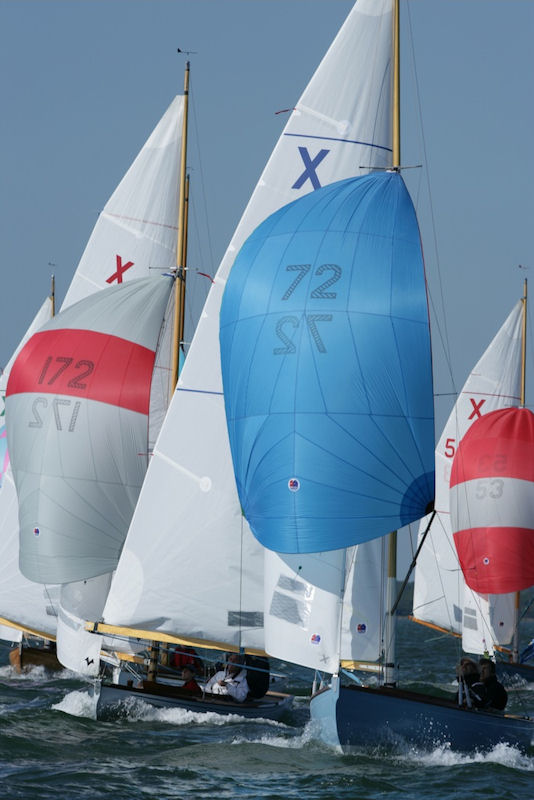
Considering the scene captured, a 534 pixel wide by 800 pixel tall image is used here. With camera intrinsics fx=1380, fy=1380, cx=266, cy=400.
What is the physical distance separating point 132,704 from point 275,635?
126 inches

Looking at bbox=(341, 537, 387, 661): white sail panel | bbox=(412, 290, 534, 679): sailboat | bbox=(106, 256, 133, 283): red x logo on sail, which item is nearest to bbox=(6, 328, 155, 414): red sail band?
bbox=(106, 256, 133, 283): red x logo on sail

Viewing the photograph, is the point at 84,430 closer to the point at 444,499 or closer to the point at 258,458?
the point at 258,458

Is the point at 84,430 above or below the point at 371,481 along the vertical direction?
above

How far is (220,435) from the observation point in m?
20.7

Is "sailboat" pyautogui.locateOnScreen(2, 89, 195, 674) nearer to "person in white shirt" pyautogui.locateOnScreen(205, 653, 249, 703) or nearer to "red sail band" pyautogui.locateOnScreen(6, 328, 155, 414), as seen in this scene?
"red sail band" pyautogui.locateOnScreen(6, 328, 155, 414)

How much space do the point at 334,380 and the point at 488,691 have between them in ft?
15.1

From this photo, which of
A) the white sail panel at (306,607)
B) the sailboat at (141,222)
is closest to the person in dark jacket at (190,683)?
the white sail panel at (306,607)

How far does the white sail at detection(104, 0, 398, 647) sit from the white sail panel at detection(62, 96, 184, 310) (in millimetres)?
5723

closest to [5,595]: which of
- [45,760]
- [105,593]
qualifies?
[105,593]

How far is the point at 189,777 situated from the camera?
53.8 feet

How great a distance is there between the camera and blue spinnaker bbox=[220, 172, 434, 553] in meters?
16.9

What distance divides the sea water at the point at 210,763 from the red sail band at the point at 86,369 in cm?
486

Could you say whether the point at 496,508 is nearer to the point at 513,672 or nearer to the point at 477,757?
the point at 513,672

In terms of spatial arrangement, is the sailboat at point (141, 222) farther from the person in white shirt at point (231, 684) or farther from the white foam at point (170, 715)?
the white foam at point (170, 715)
